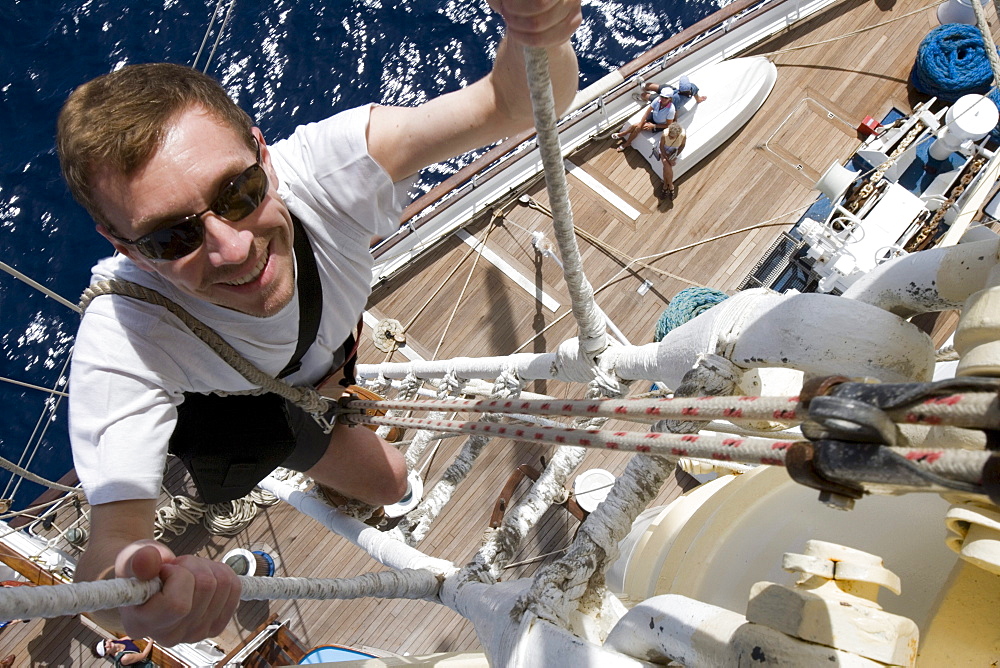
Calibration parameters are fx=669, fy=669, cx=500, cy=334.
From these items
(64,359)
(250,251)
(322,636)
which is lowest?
(322,636)

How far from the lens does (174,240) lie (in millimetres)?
1826

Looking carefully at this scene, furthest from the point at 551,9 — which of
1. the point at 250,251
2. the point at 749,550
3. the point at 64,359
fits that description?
the point at 64,359

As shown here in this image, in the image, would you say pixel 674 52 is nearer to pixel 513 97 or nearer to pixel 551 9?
pixel 513 97

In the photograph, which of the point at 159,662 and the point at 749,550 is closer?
the point at 749,550

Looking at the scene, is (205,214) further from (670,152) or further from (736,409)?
(670,152)

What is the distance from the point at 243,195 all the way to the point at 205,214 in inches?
4.9

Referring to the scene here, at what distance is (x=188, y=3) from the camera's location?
10586 millimetres

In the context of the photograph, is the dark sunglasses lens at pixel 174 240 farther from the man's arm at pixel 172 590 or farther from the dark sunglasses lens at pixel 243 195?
the man's arm at pixel 172 590

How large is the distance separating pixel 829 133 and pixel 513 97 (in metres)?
6.08

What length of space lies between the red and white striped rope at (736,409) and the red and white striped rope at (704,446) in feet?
0.14

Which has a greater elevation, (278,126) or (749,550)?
(278,126)

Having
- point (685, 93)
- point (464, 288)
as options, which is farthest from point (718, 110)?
point (464, 288)

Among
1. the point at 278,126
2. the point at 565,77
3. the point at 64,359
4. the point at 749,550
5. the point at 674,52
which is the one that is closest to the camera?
the point at 565,77

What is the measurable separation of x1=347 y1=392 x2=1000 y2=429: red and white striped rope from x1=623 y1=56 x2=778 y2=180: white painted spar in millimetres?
5315
